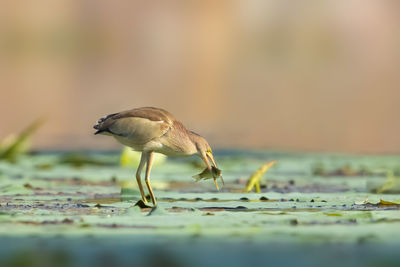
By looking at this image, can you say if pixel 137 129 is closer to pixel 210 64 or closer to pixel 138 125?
pixel 138 125

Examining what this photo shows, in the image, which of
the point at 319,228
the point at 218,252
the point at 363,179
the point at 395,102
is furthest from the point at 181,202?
the point at 395,102

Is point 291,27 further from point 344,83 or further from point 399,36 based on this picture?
point 344,83

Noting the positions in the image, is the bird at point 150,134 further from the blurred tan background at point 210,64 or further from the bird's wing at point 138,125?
the blurred tan background at point 210,64

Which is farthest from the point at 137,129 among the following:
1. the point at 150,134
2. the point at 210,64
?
the point at 210,64

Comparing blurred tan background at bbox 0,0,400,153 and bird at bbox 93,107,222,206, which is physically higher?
blurred tan background at bbox 0,0,400,153

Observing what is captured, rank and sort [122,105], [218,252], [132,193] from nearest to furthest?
1. [218,252]
2. [132,193]
3. [122,105]

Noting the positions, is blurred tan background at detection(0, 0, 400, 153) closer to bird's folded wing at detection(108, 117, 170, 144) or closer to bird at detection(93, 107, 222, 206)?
bird at detection(93, 107, 222, 206)

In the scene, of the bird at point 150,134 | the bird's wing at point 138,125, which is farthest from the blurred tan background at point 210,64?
the bird's wing at point 138,125

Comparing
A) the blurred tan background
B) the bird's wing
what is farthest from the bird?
the blurred tan background
